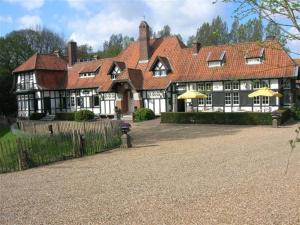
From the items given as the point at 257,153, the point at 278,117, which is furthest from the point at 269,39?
the point at 278,117

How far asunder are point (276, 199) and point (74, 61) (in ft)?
140

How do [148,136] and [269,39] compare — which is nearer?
[269,39]

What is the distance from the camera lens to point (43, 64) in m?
46.1

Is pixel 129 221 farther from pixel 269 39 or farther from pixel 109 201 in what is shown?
pixel 269 39

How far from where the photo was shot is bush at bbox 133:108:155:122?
34100 mm

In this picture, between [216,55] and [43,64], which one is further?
[43,64]

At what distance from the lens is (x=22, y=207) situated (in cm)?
859

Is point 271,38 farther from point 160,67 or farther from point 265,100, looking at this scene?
point 160,67

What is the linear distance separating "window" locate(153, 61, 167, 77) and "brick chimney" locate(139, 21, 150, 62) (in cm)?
313

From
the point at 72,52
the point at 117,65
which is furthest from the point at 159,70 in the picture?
the point at 72,52

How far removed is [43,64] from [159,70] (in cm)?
1559

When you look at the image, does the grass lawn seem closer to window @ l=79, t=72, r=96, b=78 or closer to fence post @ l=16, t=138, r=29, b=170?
window @ l=79, t=72, r=96, b=78

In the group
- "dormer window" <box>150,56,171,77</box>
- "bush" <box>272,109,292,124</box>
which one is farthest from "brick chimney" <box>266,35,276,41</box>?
"dormer window" <box>150,56,171,77</box>

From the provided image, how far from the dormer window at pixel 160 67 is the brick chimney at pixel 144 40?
304 cm
